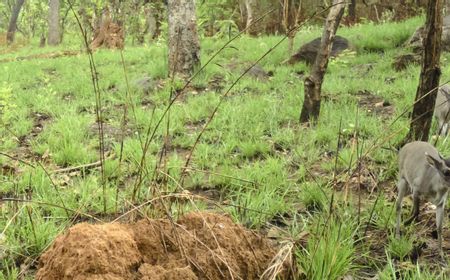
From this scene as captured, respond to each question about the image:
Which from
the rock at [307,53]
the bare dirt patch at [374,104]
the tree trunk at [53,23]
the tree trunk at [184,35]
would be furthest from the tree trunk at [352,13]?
the tree trunk at [53,23]


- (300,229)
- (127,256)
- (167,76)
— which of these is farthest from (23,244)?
(167,76)

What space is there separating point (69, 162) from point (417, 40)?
800 centimetres

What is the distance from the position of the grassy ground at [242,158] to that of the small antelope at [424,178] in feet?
0.63

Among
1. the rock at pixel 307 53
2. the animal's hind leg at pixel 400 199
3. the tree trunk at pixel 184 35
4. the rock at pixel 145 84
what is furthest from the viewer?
the rock at pixel 307 53

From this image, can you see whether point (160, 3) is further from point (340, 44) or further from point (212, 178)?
point (212, 178)

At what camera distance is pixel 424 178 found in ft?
12.7

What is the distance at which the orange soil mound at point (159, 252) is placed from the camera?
247cm

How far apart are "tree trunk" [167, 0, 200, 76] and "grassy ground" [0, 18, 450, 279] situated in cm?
43

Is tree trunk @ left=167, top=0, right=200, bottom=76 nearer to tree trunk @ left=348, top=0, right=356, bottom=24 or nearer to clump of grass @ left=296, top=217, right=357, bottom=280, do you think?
clump of grass @ left=296, top=217, right=357, bottom=280

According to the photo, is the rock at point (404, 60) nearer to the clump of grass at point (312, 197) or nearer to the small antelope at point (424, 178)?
the small antelope at point (424, 178)

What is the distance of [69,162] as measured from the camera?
18.7 ft

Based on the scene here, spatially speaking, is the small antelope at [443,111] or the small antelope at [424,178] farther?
the small antelope at [443,111]

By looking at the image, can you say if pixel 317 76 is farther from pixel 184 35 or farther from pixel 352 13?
Answer: pixel 352 13

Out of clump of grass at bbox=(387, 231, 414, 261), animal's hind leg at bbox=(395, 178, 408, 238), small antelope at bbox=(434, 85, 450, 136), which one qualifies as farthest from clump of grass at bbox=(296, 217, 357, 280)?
small antelope at bbox=(434, 85, 450, 136)
